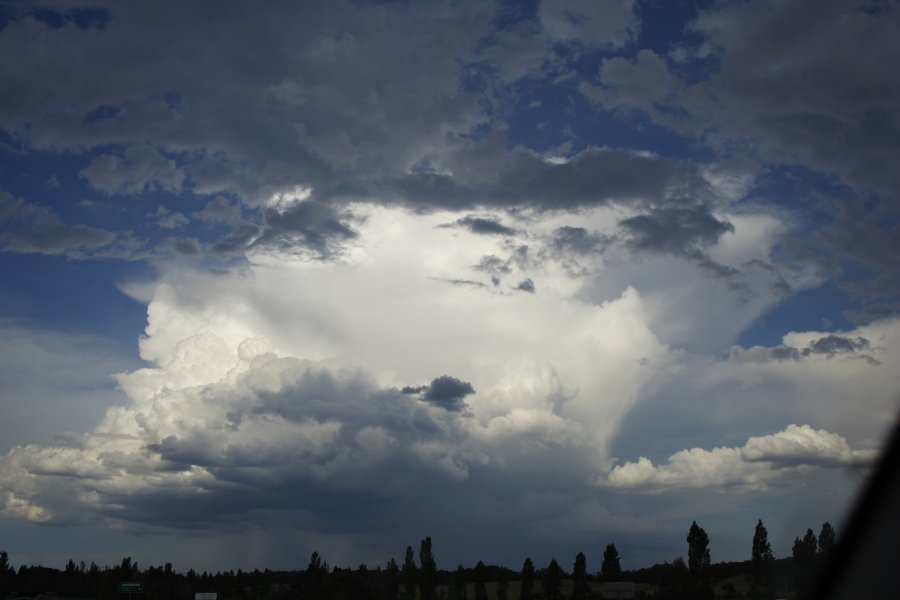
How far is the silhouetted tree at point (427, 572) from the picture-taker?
165 m

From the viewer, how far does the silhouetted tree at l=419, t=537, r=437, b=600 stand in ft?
542

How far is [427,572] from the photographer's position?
166 m

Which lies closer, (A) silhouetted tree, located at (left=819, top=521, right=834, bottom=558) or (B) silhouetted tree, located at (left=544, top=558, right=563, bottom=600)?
(A) silhouetted tree, located at (left=819, top=521, right=834, bottom=558)

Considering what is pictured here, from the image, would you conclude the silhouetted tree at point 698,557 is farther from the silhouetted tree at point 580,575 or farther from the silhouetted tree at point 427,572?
the silhouetted tree at point 427,572

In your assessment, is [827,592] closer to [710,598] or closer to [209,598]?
[710,598]

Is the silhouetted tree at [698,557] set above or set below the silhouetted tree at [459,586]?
above

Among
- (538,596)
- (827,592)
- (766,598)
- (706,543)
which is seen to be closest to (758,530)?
(706,543)

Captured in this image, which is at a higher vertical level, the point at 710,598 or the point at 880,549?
the point at 880,549

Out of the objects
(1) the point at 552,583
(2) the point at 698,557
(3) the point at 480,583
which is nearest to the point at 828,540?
(2) the point at 698,557

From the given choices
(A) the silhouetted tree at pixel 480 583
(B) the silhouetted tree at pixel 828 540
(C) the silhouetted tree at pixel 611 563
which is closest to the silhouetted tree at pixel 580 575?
(C) the silhouetted tree at pixel 611 563

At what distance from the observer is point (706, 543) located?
429 feet

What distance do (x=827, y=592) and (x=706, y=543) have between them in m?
128

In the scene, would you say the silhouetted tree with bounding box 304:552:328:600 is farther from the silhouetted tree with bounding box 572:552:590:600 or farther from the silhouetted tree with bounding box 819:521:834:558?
the silhouetted tree with bounding box 819:521:834:558

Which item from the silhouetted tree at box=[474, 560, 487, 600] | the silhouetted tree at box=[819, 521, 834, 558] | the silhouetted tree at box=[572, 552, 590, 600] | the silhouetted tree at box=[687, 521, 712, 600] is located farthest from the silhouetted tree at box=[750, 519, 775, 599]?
the silhouetted tree at box=[819, 521, 834, 558]
